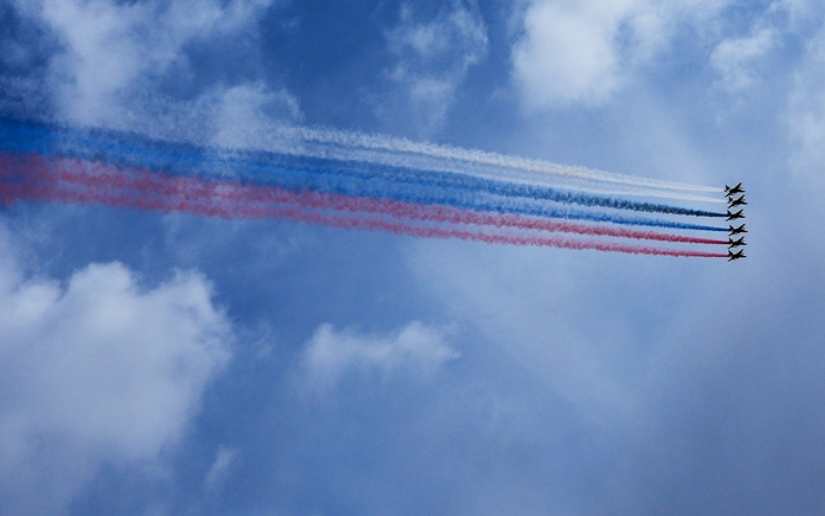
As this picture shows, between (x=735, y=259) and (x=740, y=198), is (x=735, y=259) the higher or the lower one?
the lower one

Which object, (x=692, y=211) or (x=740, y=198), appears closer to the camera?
(x=692, y=211)

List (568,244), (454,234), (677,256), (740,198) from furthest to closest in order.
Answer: (740,198) → (677,256) → (568,244) → (454,234)

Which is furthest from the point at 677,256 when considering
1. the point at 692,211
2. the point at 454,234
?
the point at 454,234

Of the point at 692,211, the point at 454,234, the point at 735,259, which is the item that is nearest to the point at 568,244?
the point at 454,234

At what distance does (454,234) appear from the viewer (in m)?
33.5

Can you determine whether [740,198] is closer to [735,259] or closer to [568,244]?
[735,259]

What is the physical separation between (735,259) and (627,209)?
1219 centimetres

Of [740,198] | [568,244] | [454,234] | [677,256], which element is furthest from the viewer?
[740,198]

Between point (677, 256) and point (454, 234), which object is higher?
point (677, 256)

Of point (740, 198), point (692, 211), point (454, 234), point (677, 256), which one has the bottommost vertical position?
point (454, 234)

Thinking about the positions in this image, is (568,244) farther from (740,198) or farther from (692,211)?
(740,198)

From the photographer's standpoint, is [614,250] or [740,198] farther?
[740,198]

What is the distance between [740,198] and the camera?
146ft

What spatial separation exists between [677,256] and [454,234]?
16.8 metres
